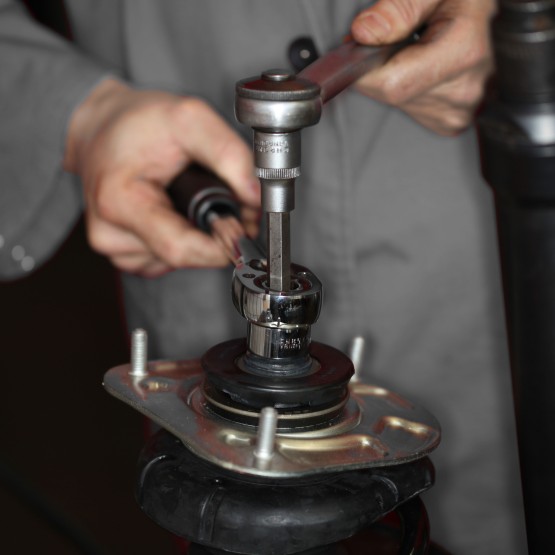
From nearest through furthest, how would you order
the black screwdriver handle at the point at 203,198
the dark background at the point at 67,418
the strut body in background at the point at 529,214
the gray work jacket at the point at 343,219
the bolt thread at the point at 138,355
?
the strut body in background at the point at 529,214 → the bolt thread at the point at 138,355 → the black screwdriver handle at the point at 203,198 → the gray work jacket at the point at 343,219 → the dark background at the point at 67,418

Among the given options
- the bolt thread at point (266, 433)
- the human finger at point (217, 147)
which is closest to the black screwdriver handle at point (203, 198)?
the human finger at point (217, 147)

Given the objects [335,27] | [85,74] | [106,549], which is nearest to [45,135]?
[85,74]

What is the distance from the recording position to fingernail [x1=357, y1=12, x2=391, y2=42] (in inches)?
17.4

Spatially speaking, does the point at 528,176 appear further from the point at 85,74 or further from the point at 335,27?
the point at 85,74

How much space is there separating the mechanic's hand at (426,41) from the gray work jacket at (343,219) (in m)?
0.18

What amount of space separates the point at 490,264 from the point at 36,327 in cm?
117

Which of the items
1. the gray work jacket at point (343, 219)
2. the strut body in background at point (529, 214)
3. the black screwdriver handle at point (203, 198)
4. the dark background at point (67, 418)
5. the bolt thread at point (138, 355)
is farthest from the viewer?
the dark background at point (67, 418)

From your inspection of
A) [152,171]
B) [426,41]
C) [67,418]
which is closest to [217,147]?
[152,171]

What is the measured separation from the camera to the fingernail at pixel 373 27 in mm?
442

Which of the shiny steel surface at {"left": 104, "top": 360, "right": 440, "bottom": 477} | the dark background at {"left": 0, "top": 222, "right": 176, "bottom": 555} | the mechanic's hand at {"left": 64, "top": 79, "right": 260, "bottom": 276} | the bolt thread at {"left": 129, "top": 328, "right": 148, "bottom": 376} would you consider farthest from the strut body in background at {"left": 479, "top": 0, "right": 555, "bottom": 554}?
the dark background at {"left": 0, "top": 222, "right": 176, "bottom": 555}

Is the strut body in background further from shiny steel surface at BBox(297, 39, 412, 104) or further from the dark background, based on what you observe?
the dark background

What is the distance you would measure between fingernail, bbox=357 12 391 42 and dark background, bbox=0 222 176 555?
1086 millimetres

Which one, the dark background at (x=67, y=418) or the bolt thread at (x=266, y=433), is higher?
the bolt thread at (x=266, y=433)

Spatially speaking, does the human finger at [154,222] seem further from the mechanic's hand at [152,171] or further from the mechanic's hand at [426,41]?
the mechanic's hand at [426,41]
